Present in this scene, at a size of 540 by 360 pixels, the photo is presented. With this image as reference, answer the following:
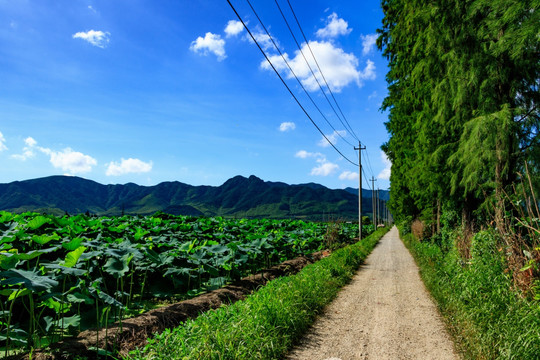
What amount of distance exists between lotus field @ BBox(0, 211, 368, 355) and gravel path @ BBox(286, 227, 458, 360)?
2.59 m

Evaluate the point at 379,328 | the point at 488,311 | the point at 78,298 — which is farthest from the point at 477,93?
the point at 78,298

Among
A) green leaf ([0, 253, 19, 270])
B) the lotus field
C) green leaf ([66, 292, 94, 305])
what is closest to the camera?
green leaf ([0, 253, 19, 270])

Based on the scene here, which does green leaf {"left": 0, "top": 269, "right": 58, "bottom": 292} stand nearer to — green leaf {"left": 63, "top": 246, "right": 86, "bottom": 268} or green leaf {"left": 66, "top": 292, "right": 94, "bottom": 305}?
green leaf {"left": 66, "top": 292, "right": 94, "bottom": 305}

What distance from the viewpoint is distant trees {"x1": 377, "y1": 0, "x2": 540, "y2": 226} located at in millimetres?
7773

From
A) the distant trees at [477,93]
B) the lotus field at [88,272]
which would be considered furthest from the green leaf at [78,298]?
the distant trees at [477,93]

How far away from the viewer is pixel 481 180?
920cm

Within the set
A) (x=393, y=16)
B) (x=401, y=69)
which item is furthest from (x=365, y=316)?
(x=393, y=16)

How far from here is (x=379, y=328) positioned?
5.80 m

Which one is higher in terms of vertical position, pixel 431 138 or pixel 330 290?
pixel 431 138

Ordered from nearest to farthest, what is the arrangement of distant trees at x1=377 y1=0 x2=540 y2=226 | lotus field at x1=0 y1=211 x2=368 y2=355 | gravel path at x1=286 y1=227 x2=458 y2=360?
lotus field at x1=0 y1=211 x2=368 y2=355 < gravel path at x1=286 y1=227 x2=458 y2=360 < distant trees at x1=377 y1=0 x2=540 y2=226

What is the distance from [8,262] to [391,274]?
34.1ft

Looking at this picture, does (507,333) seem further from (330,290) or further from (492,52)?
(492,52)

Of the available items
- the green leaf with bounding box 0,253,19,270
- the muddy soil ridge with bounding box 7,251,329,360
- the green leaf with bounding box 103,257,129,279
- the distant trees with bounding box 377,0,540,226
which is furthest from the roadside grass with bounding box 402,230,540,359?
the green leaf with bounding box 0,253,19,270

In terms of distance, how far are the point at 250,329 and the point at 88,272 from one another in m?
2.74
